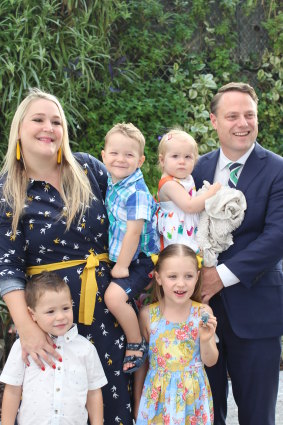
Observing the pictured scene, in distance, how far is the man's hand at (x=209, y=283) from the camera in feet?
→ 9.75

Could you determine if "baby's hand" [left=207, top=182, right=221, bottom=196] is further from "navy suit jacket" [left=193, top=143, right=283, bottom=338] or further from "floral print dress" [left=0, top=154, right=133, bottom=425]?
"floral print dress" [left=0, top=154, right=133, bottom=425]

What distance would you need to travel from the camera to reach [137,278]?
2.94 m

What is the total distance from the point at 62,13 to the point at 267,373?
11.3 ft

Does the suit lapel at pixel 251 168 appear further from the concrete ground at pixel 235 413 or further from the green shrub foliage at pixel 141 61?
the green shrub foliage at pixel 141 61

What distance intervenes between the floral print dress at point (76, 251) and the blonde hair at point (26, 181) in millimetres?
31

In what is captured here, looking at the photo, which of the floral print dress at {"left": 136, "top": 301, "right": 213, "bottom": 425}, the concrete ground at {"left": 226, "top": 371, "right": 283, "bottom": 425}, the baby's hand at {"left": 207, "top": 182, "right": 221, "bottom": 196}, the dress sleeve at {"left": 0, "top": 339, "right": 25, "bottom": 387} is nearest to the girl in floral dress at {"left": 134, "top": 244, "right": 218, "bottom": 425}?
the floral print dress at {"left": 136, "top": 301, "right": 213, "bottom": 425}

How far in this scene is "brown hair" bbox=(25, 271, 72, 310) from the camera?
2717 millimetres

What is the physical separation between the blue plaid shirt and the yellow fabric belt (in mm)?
140

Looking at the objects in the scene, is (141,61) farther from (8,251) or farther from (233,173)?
(8,251)

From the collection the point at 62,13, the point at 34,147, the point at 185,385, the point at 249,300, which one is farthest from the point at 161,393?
the point at 62,13

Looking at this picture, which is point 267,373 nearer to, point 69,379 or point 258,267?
point 258,267

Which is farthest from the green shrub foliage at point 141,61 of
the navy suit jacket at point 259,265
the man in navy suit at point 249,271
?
the navy suit jacket at point 259,265

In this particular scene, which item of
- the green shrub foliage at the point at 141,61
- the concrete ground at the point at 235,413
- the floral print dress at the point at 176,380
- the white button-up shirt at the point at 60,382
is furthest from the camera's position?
the green shrub foliage at the point at 141,61

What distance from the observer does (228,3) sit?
5957 mm
